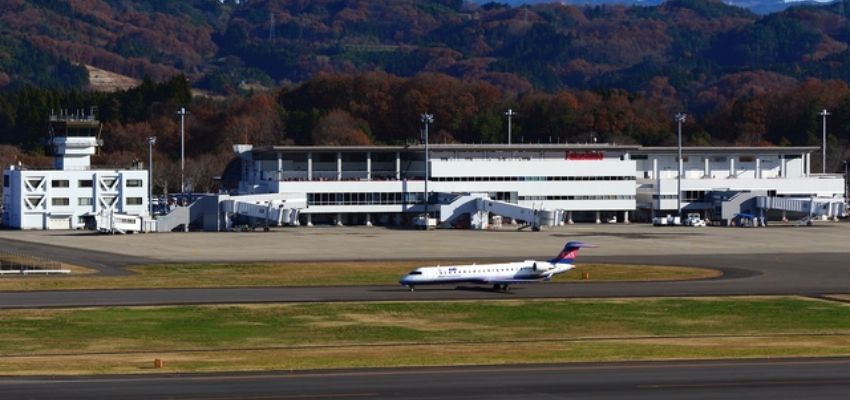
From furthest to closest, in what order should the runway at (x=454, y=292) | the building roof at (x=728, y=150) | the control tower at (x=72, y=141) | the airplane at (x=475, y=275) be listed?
1. the building roof at (x=728, y=150)
2. the control tower at (x=72, y=141)
3. the airplane at (x=475, y=275)
4. the runway at (x=454, y=292)

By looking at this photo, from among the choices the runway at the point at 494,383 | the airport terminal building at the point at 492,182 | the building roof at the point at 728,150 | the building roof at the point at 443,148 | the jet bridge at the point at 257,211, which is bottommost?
the runway at the point at 494,383

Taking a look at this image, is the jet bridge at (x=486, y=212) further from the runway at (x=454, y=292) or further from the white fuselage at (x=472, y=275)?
the white fuselage at (x=472, y=275)

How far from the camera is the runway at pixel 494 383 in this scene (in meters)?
53.1

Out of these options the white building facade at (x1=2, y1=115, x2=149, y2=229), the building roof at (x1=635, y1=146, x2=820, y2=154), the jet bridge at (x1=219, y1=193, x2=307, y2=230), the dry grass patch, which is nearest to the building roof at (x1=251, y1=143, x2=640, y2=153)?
the building roof at (x1=635, y1=146, x2=820, y2=154)

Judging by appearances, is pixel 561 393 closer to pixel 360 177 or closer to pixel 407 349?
pixel 407 349

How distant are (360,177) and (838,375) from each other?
427 ft

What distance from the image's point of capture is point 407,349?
220 ft

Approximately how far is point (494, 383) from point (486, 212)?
11257 centimetres

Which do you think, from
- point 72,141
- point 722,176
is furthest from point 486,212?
point 72,141

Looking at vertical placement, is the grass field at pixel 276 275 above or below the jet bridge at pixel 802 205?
below

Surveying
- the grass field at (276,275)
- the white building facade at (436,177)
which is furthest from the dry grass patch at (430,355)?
the white building facade at (436,177)

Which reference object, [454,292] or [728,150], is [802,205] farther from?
[454,292]

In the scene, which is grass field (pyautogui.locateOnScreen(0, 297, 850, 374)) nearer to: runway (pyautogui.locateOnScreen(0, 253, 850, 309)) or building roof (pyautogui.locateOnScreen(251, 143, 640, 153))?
runway (pyautogui.locateOnScreen(0, 253, 850, 309))

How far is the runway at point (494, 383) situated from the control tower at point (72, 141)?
116483mm
